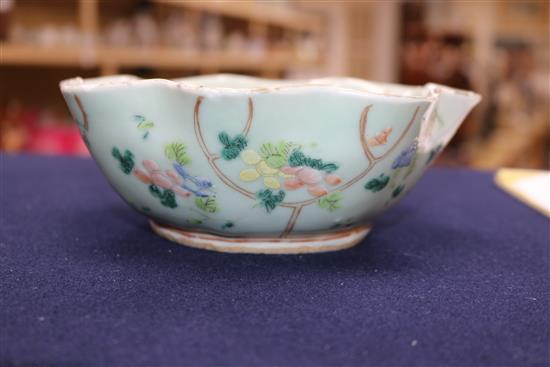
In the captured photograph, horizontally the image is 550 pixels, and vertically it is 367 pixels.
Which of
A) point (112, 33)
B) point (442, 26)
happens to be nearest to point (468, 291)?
point (112, 33)

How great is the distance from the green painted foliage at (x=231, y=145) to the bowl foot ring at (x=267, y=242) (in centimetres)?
8

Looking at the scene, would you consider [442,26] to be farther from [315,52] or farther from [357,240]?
[357,240]

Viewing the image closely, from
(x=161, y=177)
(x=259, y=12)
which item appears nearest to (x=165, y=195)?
(x=161, y=177)

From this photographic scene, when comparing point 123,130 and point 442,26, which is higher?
point 442,26

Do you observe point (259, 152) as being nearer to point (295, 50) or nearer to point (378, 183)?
point (378, 183)

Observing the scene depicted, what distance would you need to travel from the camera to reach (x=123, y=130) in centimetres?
43

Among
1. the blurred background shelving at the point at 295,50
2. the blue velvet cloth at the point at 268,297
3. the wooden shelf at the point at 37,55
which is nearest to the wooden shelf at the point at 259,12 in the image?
the blurred background shelving at the point at 295,50

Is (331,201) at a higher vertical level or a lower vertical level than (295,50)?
lower

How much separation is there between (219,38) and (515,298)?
2246 mm

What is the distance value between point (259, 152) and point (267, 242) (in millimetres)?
83

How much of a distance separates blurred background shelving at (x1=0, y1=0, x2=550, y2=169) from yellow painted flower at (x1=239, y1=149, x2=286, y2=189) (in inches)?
49.4

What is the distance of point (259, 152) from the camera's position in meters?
0.41

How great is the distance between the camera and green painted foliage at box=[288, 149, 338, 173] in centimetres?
41

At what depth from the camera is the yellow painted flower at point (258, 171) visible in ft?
1.34
